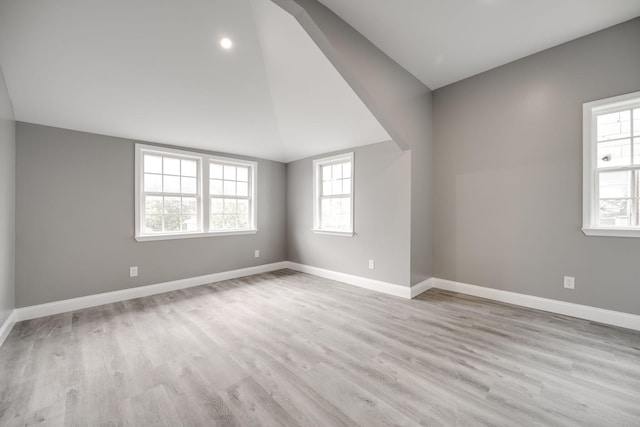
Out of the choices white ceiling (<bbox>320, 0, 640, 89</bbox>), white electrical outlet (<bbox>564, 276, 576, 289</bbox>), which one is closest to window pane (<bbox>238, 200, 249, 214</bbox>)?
white ceiling (<bbox>320, 0, 640, 89</bbox>)

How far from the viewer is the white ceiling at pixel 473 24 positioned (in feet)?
7.62

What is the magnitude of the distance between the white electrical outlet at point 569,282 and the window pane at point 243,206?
4.59 m

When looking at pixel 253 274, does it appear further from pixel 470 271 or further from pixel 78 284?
pixel 470 271

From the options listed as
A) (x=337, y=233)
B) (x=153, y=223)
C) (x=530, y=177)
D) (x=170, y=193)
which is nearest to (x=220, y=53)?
(x=170, y=193)

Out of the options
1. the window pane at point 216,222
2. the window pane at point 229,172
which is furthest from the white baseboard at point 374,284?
the window pane at point 229,172

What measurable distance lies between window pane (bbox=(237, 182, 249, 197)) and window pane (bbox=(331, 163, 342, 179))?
5.28 ft

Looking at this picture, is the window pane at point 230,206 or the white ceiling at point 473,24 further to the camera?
the window pane at point 230,206

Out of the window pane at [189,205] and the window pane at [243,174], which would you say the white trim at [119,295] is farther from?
the window pane at [243,174]

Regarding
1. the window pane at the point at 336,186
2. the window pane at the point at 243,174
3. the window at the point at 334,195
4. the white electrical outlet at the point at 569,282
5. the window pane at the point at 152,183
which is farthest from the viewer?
the window pane at the point at 243,174

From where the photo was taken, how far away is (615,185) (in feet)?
8.59

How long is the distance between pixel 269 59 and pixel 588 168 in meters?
3.66

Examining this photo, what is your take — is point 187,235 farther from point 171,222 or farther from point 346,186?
point 346,186

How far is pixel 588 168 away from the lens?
2.69 m

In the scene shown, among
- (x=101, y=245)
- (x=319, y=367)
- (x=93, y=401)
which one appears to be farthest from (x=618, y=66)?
(x=101, y=245)
